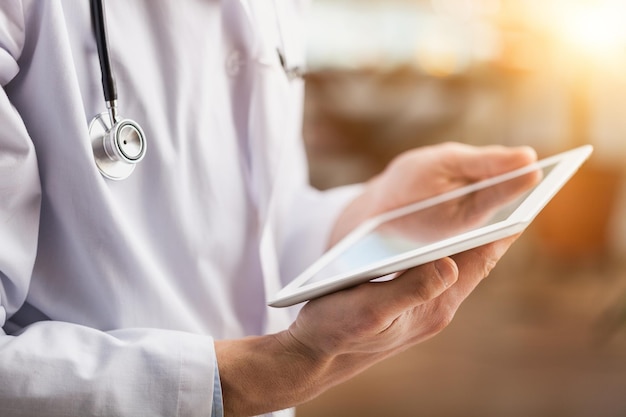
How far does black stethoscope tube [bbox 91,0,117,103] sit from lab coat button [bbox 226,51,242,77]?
178mm

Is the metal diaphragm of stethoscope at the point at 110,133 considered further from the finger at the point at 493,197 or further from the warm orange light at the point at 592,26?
the warm orange light at the point at 592,26

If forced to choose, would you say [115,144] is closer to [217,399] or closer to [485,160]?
[217,399]

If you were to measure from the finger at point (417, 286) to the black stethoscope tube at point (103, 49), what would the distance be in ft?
1.03

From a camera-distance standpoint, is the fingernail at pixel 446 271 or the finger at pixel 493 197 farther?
the finger at pixel 493 197

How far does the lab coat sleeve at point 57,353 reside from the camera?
21.2 inches

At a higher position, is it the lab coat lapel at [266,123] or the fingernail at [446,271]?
the lab coat lapel at [266,123]

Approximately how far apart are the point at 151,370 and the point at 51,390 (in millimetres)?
88

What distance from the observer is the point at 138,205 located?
65 centimetres

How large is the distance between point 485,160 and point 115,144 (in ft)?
1.68

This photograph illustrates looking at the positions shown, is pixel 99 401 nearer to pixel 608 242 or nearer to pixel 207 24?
pixel 207 24

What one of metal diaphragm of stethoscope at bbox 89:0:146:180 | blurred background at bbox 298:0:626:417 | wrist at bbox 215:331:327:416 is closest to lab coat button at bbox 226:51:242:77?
metal diaphragm of stethoscope at bbox 89:0:146:180

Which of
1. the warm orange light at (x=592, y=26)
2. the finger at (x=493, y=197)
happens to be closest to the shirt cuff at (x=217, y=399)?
the finger at (x=493, y=197)

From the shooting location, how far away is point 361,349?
58 centimetres

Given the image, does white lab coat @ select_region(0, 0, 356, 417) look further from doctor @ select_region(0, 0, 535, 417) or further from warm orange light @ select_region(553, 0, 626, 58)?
warm orange light @ select_region(553, 0, 626, 58)
